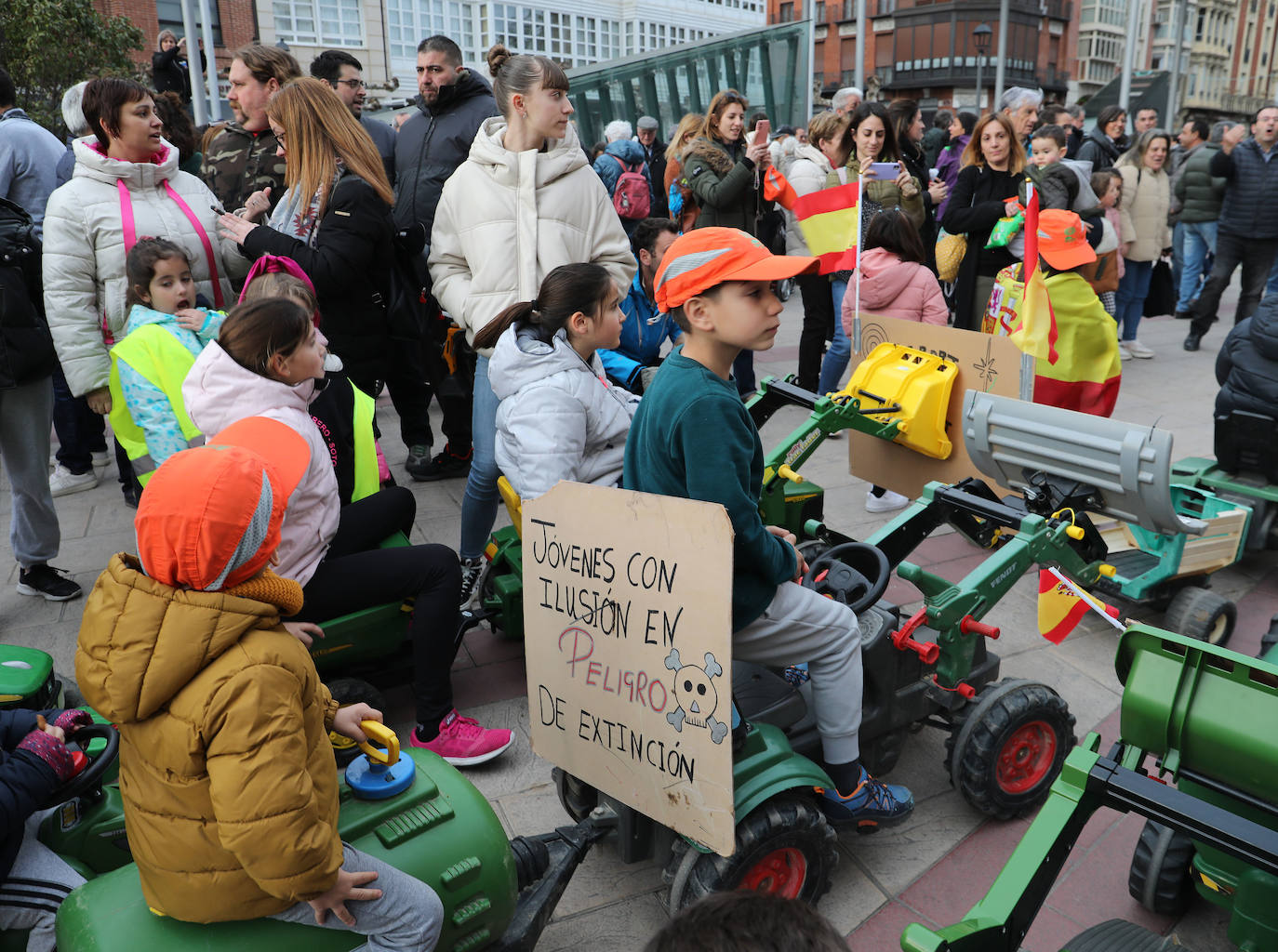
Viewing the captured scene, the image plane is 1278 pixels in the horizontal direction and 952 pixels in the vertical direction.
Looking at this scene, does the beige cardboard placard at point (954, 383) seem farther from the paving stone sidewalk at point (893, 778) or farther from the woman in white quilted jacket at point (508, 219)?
the woman in white quilted jacket at point (508, 219)

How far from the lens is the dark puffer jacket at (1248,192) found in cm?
891

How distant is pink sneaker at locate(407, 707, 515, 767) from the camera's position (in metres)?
3.20

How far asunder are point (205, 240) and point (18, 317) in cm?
85

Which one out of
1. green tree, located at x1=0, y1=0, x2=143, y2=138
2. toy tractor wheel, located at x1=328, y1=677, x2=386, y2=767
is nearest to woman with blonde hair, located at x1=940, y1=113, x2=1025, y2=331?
toy tractor wheel, located at x1=328, y1=677, x2=386, y2=767

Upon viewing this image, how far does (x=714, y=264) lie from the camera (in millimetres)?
2379

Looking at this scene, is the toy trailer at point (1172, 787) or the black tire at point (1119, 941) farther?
the black tire at point (1119, 941)

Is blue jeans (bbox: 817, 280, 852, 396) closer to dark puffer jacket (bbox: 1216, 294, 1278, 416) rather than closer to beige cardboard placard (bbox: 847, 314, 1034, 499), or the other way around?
beige cardboard placard (bbox: 847, 314, 1034, 499)

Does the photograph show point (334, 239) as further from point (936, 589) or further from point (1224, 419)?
point (1224, 419)

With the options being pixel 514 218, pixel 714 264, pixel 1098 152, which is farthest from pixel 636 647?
pixel 1098 152

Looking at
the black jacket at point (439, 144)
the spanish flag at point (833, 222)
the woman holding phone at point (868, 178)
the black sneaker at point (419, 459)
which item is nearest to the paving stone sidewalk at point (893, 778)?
the black sneaker at point (419, 459)

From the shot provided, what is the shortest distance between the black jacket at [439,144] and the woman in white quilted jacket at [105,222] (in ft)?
4.56

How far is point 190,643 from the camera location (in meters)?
1.67

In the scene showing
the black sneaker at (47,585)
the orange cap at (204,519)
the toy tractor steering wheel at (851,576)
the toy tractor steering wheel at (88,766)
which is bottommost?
the black sneaker at (47,585)

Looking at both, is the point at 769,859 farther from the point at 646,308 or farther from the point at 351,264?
the point at 646,308
